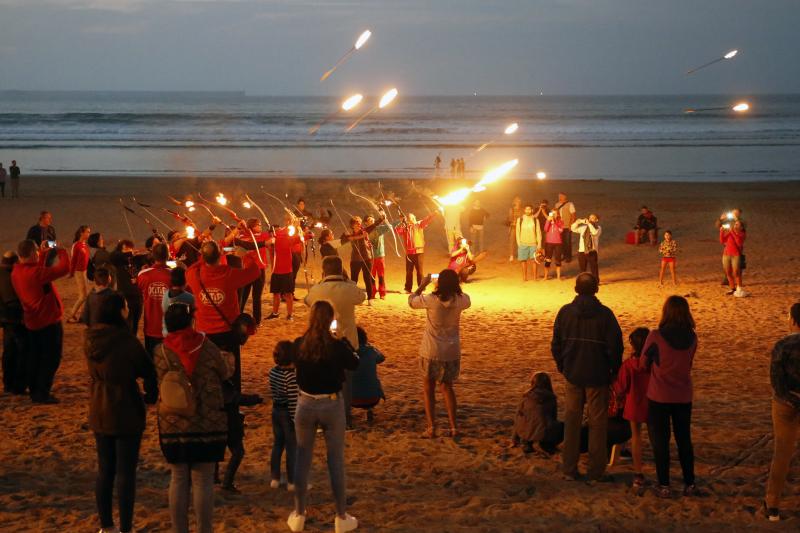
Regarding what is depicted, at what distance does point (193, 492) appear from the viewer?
224 inches

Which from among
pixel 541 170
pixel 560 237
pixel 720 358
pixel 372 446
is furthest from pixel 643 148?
pixel 372 446

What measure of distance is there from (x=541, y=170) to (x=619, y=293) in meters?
30.5

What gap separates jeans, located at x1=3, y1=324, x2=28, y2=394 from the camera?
962 cm

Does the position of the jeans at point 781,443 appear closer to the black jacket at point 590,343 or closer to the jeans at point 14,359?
the black jacket at point 590,343

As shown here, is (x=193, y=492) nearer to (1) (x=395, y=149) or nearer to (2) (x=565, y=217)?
(2) (x=565, y=217)

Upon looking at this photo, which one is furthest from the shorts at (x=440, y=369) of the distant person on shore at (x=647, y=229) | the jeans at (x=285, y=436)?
the distant person on shore at (x=647, y=229)

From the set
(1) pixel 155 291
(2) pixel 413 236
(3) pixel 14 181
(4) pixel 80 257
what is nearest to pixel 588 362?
(1) pixel 155 291

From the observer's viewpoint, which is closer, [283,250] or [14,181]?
[283,250]

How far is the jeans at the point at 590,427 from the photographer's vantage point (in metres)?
7.32

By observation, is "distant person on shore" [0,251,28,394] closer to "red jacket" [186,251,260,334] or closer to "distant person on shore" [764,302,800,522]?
"red jacket" [186,251,260,334]

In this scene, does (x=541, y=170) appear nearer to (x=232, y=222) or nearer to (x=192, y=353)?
(x=232, y=222)

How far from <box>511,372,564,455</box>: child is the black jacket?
0.91 metres

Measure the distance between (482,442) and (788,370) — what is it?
2.98m

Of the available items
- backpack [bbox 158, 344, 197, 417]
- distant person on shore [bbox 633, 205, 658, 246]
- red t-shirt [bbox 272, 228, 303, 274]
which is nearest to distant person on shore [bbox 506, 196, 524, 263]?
distant person on shore [bbox 633, 205, 658, 246]
